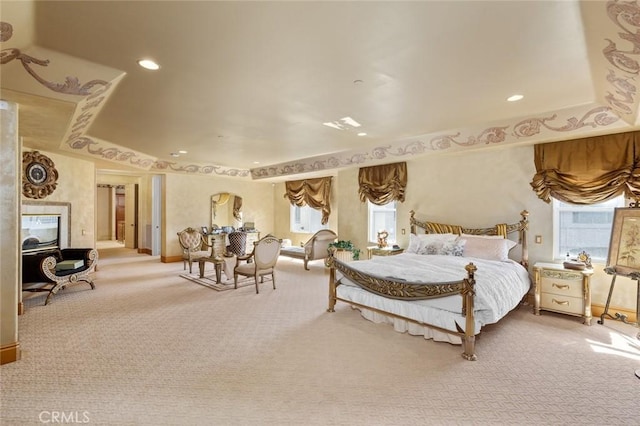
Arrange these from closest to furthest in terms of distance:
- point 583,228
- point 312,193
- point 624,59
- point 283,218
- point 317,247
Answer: point 624,59 < point 583,228 < point 317,247 < point 312,193 < point 283,218

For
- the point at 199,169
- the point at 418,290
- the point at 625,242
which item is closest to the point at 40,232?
the point at 199,169

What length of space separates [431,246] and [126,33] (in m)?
4.74

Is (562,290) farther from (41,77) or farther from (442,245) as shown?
(41,77)

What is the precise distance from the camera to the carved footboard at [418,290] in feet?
9.59

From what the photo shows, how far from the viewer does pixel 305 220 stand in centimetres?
959

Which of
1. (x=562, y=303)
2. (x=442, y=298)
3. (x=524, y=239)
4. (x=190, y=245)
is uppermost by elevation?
(x=524, y=239)

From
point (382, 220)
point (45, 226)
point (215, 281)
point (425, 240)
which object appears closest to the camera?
point (425, 240)

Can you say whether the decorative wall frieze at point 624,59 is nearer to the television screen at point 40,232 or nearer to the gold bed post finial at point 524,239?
the gold bed post finial at point 524,239

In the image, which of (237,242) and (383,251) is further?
(237,242)

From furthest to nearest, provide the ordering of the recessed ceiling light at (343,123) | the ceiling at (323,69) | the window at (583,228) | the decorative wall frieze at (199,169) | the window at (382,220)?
1. the decorative wall frieze at (199,169)
2. the window at (382,220)
3. the recessed ceiling light at (343,123)
4. the window at (583,228)
5. the ceiling at (323,69)

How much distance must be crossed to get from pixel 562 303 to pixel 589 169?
6.08 ft

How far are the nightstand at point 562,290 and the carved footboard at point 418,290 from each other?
6.28 feet

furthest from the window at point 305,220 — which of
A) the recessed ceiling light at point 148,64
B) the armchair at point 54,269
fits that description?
the recessed ceiling light at point 148,64

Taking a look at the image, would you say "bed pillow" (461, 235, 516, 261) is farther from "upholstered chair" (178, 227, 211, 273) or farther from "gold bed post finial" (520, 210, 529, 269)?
"upholstered chair" (178, 227, 211, 273)
